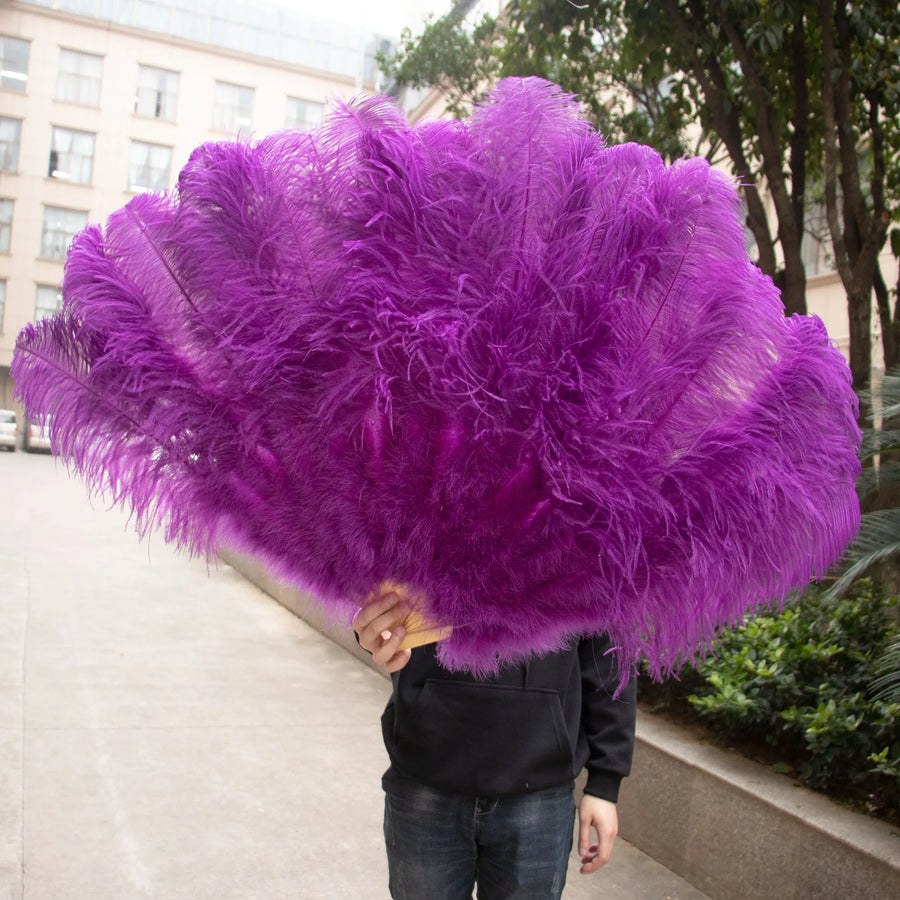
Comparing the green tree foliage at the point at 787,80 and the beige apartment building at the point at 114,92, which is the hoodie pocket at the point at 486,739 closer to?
the green tree foliage at the point at 787,80

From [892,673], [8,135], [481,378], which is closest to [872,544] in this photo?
[892,673]

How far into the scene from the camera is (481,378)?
1464mm

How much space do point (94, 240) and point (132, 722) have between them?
372cm

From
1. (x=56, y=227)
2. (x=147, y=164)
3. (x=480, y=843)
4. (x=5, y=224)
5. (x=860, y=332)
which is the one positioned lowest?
(x=480, y=843)

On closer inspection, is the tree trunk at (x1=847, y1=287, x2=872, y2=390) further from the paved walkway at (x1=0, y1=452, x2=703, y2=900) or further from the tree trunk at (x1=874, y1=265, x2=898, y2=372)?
the paved walkway at (x1=0, y1=452, x2=703, y2=900)

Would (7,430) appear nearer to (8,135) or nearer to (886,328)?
(8,135)

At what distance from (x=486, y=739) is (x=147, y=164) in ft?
122

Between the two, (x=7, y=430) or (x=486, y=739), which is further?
(x=7, y=430)

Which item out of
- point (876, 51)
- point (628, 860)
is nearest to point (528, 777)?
point (628, 860)

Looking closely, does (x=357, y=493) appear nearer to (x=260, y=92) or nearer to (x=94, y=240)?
(x=94, y=240)

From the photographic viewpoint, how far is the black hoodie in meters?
1.80

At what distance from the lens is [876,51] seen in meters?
6.64

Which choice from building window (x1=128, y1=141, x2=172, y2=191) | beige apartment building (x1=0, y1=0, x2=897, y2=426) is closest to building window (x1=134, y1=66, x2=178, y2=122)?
beige apartment building (x1=0, y1=0, x2=897, y2=426)

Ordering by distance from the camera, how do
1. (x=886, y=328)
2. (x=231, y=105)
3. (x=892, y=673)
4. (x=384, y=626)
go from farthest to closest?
(x=231, y=105) < (x=886, y=328) < (x=892, y=673) < (x=384, y=626)
